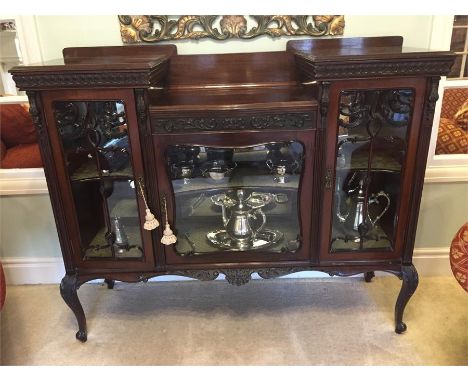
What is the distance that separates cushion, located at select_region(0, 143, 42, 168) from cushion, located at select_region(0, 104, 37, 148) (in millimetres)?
35

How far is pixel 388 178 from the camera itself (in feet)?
4.36

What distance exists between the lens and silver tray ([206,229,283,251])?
141 centimetres

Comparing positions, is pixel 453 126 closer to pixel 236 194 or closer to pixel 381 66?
pixel 381 66

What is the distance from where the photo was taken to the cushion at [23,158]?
1.68m

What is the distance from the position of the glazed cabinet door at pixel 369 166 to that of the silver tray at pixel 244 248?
180mm

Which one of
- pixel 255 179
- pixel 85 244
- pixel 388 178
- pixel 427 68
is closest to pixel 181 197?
pixel 255 179

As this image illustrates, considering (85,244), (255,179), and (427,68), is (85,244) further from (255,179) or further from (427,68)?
(427,68)

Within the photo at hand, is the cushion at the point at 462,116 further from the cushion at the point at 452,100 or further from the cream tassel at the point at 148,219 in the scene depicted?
the cream tassel at the point at 148,219

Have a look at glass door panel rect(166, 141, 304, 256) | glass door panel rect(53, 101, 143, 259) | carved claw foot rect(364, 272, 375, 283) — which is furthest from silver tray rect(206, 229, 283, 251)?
carved claw foot rect(364, 272, 375, 283)

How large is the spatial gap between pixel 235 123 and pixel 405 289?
0.88m

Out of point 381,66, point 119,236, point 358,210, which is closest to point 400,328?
point 358,210

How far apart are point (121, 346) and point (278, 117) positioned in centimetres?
104
